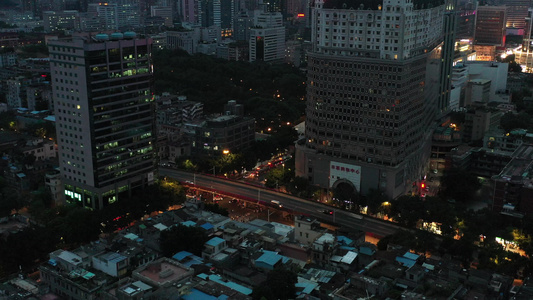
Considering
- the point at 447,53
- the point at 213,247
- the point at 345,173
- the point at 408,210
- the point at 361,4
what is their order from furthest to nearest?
the point at 447,53
the point at 345,173
the point at 361,4
the point at 408,210
the point at 213,247

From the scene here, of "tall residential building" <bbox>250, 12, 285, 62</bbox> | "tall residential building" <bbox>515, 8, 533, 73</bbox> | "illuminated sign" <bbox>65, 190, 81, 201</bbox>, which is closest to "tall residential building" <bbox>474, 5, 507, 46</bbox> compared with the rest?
"tall residential building" <bbox>515, 8, 533, 73</bbox>

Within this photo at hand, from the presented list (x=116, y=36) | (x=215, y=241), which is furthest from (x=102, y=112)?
(x=215, y=241)

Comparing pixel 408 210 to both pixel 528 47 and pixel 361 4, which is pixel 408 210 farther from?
pixel 528 47

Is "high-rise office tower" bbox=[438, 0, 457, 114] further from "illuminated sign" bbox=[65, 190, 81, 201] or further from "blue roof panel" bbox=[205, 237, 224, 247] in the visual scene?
"illuminated sign" bbox=[65, 190, 81, 201]

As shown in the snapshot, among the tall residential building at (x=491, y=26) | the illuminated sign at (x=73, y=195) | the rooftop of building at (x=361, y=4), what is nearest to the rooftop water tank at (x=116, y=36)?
the illuminated sign at (x=73, y=195)

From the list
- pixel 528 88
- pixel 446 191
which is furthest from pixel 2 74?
pixel 528 88

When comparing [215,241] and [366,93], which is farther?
[366,93]

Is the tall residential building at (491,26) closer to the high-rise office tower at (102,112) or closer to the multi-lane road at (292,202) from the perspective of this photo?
the multi-lane road at (292,202)
